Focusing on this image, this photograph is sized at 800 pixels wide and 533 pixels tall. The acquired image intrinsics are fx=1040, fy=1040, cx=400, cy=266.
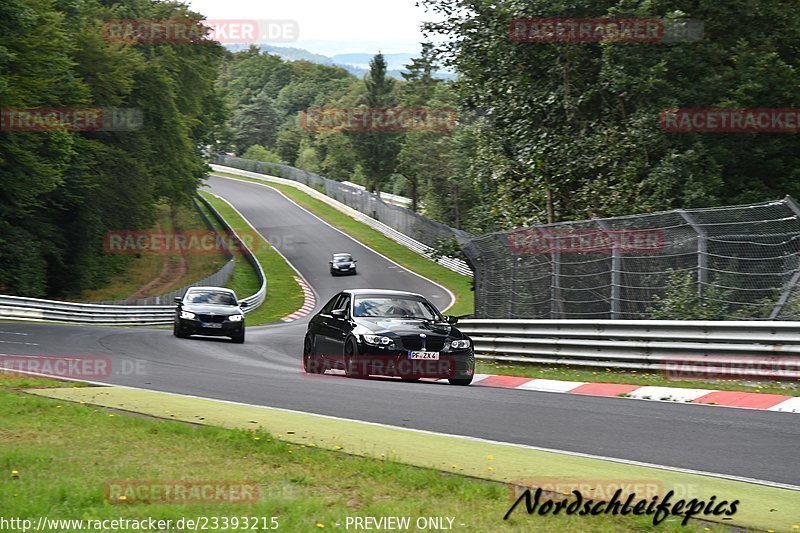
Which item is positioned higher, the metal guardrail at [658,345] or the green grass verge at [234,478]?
the green grass verge at [234,478]

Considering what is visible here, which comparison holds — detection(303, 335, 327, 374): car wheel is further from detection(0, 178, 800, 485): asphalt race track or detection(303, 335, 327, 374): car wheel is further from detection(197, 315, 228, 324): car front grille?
detection(197, 315, 228, 324): car front grille

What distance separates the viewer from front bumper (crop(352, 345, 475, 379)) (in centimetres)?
1491

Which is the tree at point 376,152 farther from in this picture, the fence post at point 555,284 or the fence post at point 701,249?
the fence post at point 701,249

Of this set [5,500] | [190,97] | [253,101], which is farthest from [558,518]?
[253,101]

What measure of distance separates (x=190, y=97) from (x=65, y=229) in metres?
14.0

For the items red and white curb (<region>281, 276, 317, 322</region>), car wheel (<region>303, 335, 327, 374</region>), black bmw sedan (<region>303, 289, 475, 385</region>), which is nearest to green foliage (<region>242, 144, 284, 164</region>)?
red and white curb (<region>281, 276, 317, 322</region>)

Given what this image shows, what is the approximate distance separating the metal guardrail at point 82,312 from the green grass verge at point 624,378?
2089cm

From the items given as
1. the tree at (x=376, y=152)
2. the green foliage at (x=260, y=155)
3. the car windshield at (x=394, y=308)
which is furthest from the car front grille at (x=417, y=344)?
the green foliage at (x=260, y=155)

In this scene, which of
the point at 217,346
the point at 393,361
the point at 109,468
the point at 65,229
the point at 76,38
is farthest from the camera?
the point at 65,229

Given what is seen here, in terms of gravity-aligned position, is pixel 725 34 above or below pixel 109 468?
above

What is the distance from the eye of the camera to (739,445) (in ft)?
27.6

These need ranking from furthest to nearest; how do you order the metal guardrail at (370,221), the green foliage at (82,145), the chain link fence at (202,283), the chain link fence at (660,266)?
1. the metal guardrail at (370,221)
2. the chain link fence at (202,283)
3. the green foliage at (82,145)
4. the chain link fence at (660,266)

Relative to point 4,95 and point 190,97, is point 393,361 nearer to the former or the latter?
point 4,95

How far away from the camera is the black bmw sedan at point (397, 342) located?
14.9 metres
